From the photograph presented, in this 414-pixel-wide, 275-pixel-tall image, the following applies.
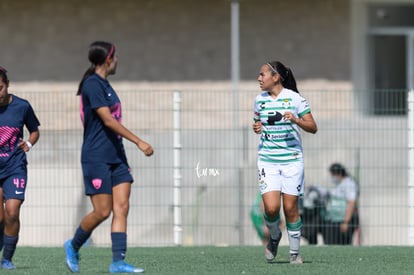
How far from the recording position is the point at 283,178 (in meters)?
10.7

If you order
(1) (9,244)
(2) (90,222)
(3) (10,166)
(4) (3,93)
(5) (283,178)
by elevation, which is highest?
(4) (3,93)

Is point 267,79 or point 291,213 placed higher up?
point 267,79

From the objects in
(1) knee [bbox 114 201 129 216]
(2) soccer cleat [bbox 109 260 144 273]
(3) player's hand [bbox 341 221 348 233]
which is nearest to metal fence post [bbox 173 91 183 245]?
(3) player's hand [bbox 341 221 348 233]

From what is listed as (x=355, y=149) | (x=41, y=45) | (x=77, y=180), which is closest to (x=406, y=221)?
(x=355, y=149)

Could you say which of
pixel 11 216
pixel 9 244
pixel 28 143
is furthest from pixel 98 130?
pixel 9 244

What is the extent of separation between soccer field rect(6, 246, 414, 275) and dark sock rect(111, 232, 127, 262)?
0.47 metres

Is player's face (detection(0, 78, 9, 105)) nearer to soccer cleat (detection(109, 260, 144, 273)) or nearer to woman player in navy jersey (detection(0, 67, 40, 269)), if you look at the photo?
woman player in navy jersey (detection(0, 67, 40, 269))

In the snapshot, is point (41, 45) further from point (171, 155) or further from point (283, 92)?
point (283, 92)

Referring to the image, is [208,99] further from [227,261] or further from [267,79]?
[267,79]

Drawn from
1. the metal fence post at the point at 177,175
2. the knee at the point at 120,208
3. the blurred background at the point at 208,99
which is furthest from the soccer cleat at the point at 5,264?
the metal fence post at the point at 177,175

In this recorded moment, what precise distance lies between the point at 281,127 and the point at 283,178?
18.6 inches

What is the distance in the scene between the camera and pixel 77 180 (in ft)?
52.5

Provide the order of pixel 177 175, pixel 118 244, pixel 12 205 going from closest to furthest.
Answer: pixel 118 244 < pixel 12 205 < pixel 177 175

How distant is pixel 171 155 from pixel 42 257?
154 inches
